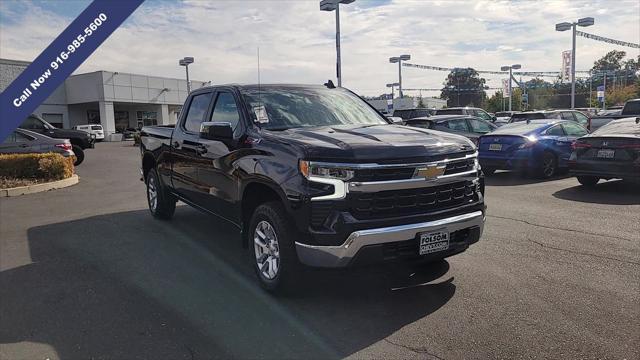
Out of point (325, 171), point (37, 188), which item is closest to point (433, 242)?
point (325, 171)

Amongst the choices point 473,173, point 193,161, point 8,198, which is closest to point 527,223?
point 473,173

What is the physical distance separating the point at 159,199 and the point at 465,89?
10153 cm

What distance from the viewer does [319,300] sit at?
173 inches

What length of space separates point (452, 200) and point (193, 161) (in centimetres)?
319

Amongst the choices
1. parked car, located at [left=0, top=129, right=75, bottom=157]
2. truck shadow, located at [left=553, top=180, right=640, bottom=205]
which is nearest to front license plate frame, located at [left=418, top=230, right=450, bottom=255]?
truck shadow, located at [left=553, top=180, right=640, bottom=205]

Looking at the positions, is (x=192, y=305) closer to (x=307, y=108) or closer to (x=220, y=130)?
(x=220, y=130)

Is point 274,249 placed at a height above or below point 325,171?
below

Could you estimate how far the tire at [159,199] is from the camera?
24.5 feet

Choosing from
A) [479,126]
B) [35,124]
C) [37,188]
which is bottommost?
[37,188]

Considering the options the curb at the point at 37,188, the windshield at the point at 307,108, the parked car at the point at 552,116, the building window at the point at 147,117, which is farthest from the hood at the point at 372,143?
the building window at the point at 147,117

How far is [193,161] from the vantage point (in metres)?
6.04

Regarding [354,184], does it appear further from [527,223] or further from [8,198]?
[8,198]

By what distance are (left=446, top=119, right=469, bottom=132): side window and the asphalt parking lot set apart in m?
7.49

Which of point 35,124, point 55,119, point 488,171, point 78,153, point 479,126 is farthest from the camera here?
point 55,119
